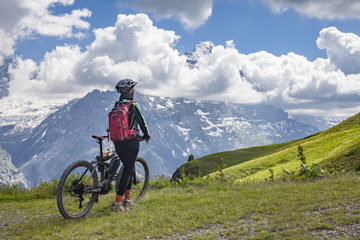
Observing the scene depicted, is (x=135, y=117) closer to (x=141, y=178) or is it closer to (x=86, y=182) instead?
(x=86, y=182)

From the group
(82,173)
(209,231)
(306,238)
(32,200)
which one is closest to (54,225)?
(82,173)

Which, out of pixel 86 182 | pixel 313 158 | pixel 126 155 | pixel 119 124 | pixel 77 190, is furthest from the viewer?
pixel 313 158

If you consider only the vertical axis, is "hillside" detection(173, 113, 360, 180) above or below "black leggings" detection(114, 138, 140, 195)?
below

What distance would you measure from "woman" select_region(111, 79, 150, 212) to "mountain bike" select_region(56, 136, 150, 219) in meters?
0.28

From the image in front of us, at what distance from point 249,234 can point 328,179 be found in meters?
6.11

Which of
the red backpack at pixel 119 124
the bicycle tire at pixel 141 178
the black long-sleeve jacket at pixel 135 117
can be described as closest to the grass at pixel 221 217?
the bicycle tire at pixel 141 178

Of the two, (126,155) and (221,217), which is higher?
(126,155)

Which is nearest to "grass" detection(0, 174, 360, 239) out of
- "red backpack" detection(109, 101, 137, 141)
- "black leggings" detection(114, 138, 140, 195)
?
"black leggings" detection(114, 138, 140, 195)

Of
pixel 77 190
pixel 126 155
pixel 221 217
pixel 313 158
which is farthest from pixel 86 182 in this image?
pixel 313 158

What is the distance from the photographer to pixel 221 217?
754 centimetres

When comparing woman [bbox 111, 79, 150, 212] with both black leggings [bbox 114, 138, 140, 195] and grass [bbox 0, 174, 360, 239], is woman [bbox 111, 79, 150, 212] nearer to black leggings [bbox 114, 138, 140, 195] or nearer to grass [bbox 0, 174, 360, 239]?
black leggings [bbox 114, 138, 140, 195]

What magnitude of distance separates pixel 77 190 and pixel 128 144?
2.05 m

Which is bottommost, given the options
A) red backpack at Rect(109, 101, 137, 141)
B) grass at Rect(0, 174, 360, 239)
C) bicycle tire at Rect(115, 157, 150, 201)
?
grass at Rect(0, 174, 360, 239)

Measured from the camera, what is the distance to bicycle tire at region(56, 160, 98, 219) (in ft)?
27.5
